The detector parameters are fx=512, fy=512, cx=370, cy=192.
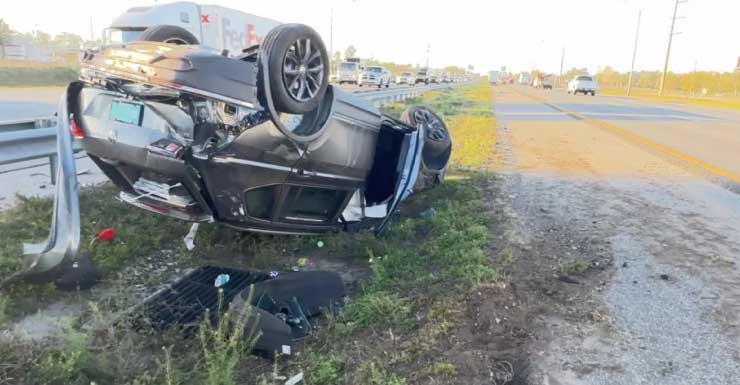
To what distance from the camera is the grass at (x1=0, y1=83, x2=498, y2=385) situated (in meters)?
2.55

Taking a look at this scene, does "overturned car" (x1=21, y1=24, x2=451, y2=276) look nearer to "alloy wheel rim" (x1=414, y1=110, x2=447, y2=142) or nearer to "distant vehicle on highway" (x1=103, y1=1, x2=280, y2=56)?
"alloy wheel rim" (x1=414, y1=110, x2=447, y2=142)

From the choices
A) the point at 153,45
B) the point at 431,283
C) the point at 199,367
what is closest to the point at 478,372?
the point at 431,283

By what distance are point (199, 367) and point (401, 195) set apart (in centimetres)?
256

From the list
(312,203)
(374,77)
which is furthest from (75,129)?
(374,77)

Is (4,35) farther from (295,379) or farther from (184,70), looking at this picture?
(295,379)

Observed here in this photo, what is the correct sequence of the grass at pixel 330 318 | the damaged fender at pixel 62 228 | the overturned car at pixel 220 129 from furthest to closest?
1. the damaged fender at pixel 62 228
2. the overturned car at pixel 220 129
3. the grass at pixel 330 318

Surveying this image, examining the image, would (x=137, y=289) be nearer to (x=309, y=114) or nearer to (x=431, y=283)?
(x=309, y=114)

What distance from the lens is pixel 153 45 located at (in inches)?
131

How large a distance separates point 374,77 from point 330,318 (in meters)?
37.5

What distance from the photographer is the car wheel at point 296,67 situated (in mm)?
3342

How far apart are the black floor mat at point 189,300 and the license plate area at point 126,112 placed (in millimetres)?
1185

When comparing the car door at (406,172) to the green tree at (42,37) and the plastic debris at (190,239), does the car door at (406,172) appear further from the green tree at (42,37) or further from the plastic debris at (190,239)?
the green tree at (42,37)

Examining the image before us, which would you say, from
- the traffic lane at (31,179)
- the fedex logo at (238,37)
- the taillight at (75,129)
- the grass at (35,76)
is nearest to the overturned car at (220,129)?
the taillight at (75,129)

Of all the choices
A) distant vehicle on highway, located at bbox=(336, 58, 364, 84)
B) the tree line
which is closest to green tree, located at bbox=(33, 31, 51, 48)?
distant vehicle on highway, located at bbox=(336, 58, 364, 84)
